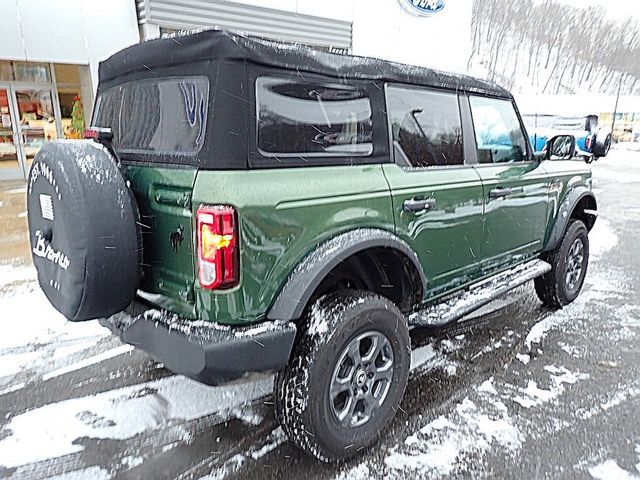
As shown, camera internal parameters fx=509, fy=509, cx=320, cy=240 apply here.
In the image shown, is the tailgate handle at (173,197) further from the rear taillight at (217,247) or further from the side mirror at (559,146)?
the side mirror at (559,146)

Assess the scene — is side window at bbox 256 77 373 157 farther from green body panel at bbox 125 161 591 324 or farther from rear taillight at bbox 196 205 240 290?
rear taillight at bbox 196 205 240 290

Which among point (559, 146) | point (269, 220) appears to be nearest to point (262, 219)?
point (269, 220)

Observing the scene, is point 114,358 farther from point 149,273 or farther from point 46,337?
point 149,273

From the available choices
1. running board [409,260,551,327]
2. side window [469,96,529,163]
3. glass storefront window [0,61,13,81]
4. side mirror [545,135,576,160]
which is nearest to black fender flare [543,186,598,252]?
running board [409,260,551,327]

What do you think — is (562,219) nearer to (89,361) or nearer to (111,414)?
(111,414)

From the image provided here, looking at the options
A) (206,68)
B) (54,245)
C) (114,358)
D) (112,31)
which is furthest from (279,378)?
(112,31)

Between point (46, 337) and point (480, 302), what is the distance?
3.35 m

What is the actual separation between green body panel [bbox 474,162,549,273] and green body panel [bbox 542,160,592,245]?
0.09 metres

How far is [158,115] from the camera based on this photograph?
2555mm

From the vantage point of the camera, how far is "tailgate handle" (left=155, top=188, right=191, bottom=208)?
2.19m

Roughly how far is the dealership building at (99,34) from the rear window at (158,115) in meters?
6.01

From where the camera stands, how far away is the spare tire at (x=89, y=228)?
2.19 meters

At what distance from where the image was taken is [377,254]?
2.88 metres

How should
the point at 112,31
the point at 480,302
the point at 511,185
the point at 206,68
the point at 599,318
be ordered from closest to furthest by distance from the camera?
1. the point at 206,68
2. the point at 480,302
3. the point at 511,185
4. the point at 599,318
5. the point at 112,31
